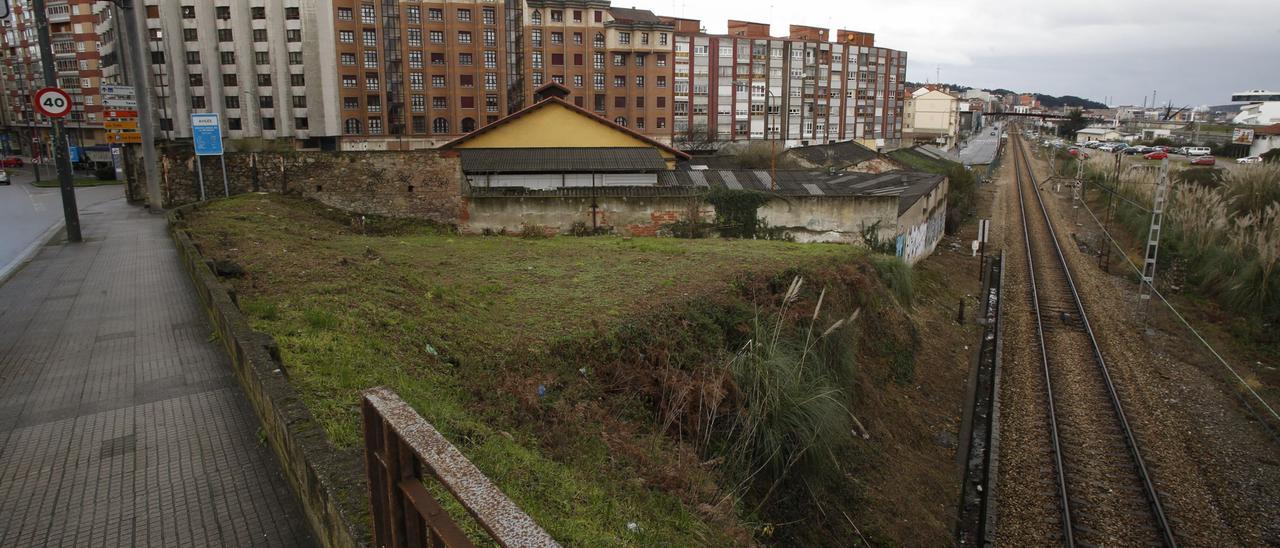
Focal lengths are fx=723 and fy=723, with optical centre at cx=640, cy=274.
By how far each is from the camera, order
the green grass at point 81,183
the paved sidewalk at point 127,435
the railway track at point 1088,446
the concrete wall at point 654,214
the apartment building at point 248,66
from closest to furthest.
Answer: the paved sidewalk at point 127,435
the railway track at point 1088,446
the concrete wall at point 654,214
the green grass at point 81,183
the apartment building at point 248,66

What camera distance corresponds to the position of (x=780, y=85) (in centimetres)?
6762

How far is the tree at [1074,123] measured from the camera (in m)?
125

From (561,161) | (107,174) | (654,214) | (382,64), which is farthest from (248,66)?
(654,214)

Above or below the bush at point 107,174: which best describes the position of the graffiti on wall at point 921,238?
below

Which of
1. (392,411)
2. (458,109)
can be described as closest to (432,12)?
(458,109)

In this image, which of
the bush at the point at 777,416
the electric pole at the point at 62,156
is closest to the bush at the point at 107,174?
the electric pole at the point at 62,156

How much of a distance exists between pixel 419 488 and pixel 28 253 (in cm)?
1742

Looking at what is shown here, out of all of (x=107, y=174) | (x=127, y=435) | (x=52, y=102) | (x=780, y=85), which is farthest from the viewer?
(x=780, y=85)

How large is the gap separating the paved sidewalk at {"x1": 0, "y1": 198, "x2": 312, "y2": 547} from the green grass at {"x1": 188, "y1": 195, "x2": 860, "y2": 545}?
0.67 meters

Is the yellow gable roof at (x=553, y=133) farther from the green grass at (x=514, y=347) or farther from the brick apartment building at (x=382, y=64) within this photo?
the brick apartment building at (x=382, y=64)

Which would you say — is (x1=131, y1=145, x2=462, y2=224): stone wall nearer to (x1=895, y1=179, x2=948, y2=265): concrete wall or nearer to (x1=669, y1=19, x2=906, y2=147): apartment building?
(x1=895, y1=179, x2=948, y2=265): concrete wall

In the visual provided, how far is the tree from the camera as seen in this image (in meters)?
125

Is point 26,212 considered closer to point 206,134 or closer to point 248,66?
point 206,134

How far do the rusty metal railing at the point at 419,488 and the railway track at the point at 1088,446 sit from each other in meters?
9.82
